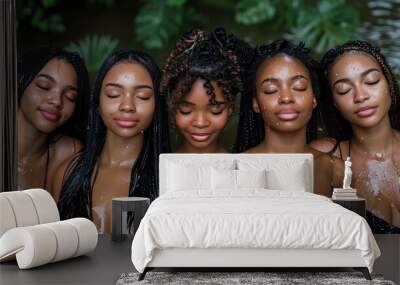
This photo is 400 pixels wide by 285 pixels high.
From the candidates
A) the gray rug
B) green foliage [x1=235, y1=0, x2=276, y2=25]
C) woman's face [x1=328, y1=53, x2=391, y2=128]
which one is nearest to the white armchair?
the gray rug

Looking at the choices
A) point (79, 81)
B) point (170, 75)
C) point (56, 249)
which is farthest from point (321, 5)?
point (56, 249)

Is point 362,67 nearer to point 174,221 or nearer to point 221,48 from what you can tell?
point 221,48

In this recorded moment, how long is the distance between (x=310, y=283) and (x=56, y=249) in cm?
201

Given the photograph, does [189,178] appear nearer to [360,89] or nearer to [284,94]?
[284,94]

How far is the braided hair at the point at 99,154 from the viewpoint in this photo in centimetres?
727

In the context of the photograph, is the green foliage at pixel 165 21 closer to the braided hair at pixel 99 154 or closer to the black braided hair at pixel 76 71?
the braided hair at pixel 99 154

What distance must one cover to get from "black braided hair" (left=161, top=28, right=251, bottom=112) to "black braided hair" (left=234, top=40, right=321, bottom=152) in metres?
0.12

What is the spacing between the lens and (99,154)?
734cm

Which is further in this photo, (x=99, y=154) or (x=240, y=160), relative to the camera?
(x=99, y=154)

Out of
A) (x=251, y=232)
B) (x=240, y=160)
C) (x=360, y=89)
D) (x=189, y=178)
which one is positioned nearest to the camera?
(x=251, y=232)

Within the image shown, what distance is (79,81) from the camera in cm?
732

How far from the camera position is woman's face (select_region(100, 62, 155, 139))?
23.7ft

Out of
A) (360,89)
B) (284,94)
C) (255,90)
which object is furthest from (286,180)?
(360,89)

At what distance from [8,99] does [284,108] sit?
294cm
